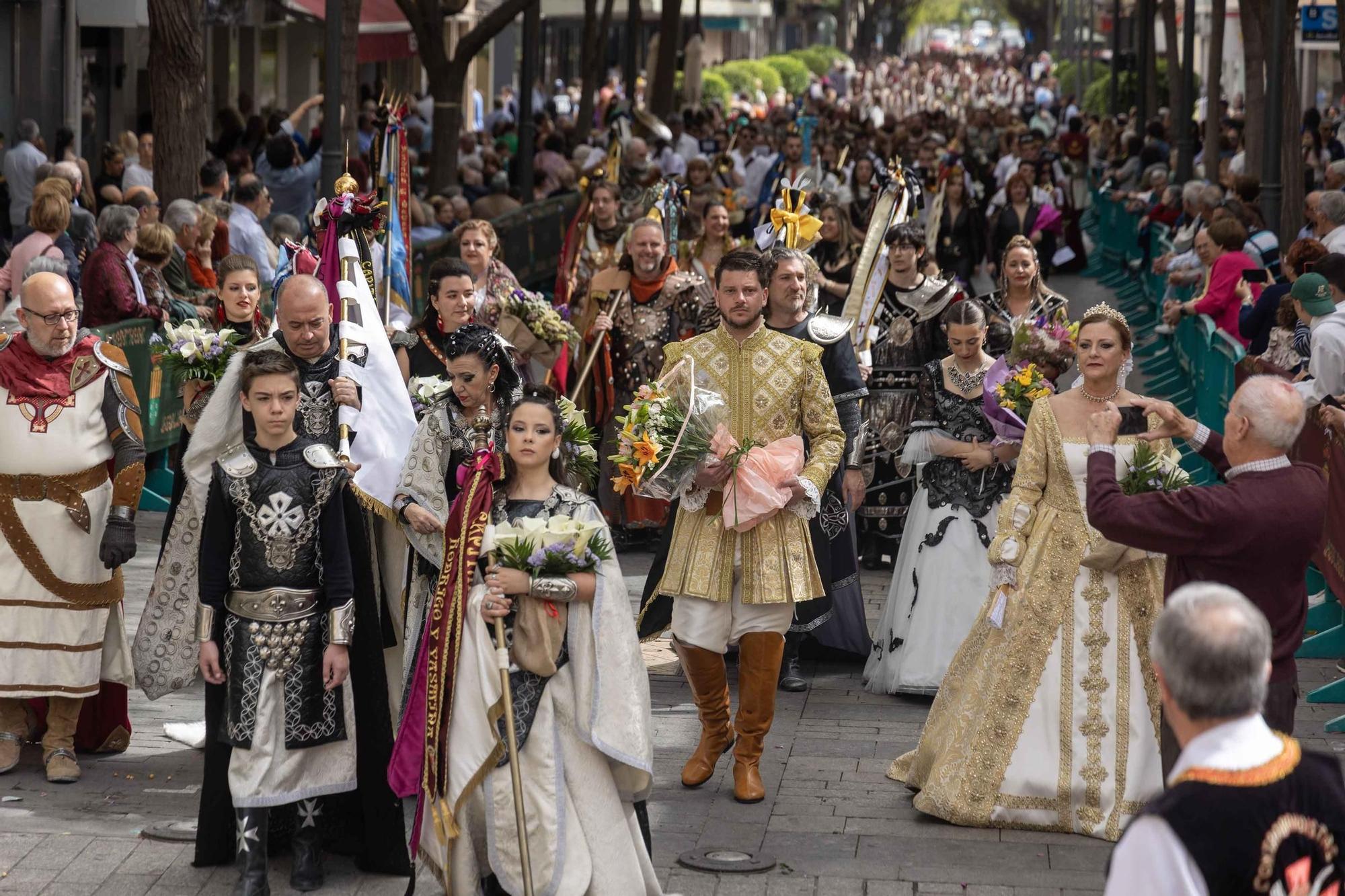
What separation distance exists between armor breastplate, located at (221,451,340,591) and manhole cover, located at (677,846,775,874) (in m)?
1.55

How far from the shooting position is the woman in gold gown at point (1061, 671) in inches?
268

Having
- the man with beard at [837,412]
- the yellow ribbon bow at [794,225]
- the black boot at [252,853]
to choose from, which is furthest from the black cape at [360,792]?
the yellow ribbon bow at [794,225]

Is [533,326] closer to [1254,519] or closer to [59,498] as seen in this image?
[59,498]

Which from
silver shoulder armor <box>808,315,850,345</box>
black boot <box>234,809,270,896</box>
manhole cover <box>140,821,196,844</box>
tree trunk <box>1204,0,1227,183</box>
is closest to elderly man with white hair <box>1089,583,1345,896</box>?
black boot <box>234,809,270,896</box>

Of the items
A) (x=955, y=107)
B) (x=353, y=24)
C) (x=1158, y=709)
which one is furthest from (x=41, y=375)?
(x=955, y=107)

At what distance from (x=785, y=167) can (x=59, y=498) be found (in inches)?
523

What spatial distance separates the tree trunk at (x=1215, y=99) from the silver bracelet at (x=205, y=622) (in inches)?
809

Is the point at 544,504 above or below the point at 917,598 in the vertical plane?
above

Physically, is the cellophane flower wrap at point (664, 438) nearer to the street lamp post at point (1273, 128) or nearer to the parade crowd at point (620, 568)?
the parade crowd at point (620, 568)

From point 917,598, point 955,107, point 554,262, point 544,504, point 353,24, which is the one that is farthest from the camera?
point 955,107

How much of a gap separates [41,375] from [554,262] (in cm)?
1540

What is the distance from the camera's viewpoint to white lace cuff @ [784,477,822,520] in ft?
23.4

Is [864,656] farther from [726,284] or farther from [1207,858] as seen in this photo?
[1207,858]

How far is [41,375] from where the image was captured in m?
7.27
